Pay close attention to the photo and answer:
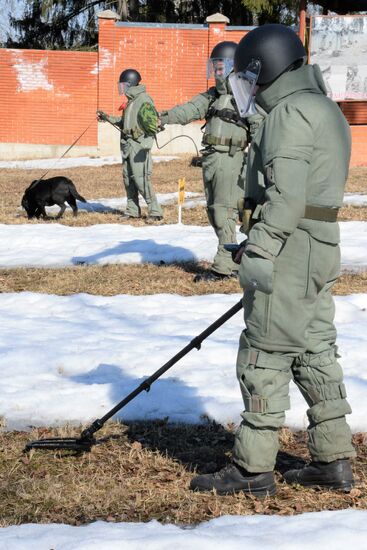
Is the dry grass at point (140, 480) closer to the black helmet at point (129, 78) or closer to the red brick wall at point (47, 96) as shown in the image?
the black helmet at point (129, 78)

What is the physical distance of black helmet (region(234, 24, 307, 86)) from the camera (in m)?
3.55

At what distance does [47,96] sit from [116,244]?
56.3 feet

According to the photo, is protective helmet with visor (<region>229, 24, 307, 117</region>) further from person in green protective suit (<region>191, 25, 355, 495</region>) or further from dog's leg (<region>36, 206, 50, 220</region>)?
dog's leg (<region>36, 206, 50, 220</region>)

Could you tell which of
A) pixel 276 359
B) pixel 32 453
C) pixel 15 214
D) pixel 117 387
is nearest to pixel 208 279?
pixel 117 387

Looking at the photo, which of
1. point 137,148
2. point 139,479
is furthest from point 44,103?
point 139,479

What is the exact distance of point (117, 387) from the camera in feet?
17.5

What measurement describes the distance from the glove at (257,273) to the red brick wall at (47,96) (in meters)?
23.5

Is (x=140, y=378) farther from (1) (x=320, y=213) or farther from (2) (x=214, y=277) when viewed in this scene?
(2) (x=214, y=277)

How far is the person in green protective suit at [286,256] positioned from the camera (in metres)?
3.43

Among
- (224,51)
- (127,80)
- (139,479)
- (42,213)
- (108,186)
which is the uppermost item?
(224,51)

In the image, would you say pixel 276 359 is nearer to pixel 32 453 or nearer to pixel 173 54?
pixel 32 453

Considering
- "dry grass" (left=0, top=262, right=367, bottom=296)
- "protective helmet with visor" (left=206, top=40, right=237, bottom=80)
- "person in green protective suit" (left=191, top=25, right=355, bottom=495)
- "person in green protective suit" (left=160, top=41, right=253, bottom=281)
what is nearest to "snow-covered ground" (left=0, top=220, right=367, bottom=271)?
"dry grass" (left=0, top=262, right=367, bottom=296)

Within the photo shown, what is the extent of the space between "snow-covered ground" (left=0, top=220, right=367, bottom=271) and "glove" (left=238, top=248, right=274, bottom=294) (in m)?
5.98

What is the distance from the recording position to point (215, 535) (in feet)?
11.0
